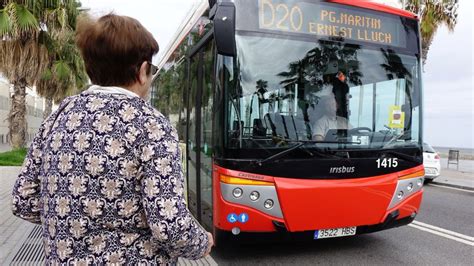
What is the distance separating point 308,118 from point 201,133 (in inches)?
59.8

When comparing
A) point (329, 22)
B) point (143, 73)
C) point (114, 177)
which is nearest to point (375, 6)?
point (329, 22)

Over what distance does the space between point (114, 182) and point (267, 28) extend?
11.7ft

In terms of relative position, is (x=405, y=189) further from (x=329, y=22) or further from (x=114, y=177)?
(x=114, y=177)

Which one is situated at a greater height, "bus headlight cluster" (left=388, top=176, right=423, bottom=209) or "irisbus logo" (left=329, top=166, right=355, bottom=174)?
"irisbus logo" (left=329, top=166, right=355, bottom=174)

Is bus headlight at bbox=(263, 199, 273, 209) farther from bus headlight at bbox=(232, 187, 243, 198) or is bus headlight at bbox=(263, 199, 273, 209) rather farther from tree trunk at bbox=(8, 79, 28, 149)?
tree trunk at bbox=(8, 79, 28, 149)

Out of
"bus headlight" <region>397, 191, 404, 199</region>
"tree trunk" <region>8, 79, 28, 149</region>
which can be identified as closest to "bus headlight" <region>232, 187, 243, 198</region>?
"bus headlight" <region>397, 191, 404, 199</region>

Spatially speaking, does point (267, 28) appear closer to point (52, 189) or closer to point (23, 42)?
point (52, 189)

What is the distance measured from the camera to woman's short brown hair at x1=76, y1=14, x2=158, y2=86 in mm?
1660

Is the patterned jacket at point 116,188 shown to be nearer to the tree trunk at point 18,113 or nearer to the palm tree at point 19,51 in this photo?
the palm tree at point 19,51

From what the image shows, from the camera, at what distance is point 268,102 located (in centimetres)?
469

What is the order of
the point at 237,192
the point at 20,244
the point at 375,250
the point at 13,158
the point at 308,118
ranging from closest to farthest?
1. the point at 237,192
2. the point at 308,118
3. the point at 20,244
4. the point at 375,250
5. the point at 13,158

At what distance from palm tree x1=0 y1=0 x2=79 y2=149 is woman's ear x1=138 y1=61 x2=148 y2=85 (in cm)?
1421

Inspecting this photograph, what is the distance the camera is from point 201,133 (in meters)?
5.58

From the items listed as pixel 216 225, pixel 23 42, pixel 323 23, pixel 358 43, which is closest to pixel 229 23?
pixel 323 23
